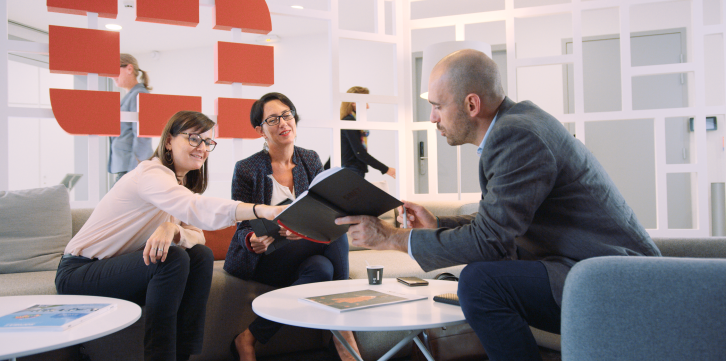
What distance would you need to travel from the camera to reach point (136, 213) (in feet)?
6.01

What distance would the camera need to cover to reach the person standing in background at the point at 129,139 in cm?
339

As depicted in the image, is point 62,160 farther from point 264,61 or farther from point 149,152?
point 264,61

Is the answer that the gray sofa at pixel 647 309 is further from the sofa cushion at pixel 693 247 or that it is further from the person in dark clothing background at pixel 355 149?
the person in dark clothing background at pixel 355 149

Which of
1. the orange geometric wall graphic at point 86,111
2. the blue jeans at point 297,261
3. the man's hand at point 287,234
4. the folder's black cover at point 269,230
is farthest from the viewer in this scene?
the orange geometric wall graphic at point 86,111

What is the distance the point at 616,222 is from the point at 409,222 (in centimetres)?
65

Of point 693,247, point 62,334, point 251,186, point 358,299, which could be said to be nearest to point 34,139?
point 251,186

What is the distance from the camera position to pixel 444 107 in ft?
5.10

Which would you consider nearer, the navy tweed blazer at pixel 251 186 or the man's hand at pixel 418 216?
the man's hand at pixel 418 216

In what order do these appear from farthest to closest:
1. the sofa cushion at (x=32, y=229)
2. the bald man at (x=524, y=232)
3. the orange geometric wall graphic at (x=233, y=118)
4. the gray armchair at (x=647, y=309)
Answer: the orange geometric wall graphic at (x=233, y=118) < the sofa cushion at (x=32, y=229) < the bald man at (x=524, y=232) < the gray armchair at (x=647, y=309)

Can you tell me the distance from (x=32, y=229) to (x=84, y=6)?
1251 mm

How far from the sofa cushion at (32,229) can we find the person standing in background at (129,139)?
1.02 meters

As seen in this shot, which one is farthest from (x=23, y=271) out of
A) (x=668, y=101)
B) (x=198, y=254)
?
(x=668, y=101)

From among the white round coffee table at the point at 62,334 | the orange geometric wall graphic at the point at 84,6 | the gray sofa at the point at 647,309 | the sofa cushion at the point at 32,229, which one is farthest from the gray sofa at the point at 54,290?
the gray sofa at the point at 647,309

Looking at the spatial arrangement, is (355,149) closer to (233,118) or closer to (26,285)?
(233,118)
